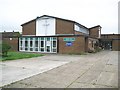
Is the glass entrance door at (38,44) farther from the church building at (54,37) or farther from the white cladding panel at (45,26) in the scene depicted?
the white cladding panel at (45,26)

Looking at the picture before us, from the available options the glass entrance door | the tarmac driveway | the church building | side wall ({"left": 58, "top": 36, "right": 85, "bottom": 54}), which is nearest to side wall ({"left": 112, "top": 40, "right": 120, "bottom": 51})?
the church building

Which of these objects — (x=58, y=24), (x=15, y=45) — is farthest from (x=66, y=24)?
(x=15, y=45)

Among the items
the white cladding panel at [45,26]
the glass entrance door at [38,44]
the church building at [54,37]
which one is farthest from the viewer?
the white cladding panel at [45,26]

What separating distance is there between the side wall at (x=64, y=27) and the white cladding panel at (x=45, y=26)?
37.3 inches

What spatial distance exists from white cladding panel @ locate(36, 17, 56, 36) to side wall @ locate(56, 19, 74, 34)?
95 centimetres

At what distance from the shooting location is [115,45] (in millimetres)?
→ 44781

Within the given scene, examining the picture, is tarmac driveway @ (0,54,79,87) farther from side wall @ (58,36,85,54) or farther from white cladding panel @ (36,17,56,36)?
white cladding panel @ (36,17,56,36)

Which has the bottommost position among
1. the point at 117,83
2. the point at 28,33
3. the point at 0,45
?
the point at 117,83

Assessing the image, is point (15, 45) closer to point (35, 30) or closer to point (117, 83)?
point (35, 30)

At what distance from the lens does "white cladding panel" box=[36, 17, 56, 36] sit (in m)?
32.9

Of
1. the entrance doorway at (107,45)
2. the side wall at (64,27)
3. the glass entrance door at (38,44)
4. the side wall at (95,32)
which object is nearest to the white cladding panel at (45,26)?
the side wall at (64,27)

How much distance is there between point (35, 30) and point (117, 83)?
27954 millimetres

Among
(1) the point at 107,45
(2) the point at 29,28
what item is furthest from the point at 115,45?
(2) the point at 29,28

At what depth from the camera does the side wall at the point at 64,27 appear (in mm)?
31612
